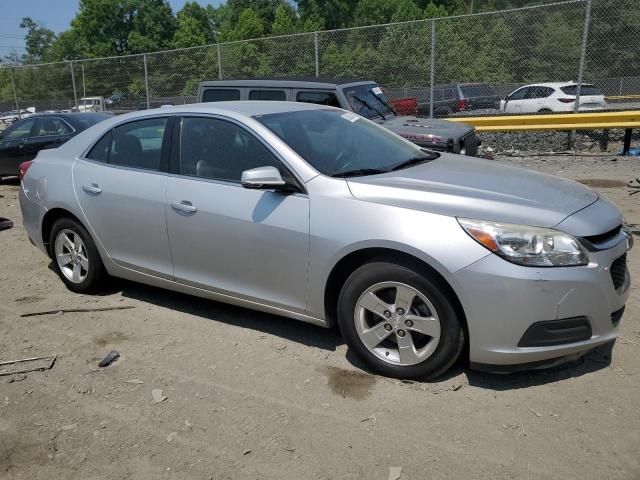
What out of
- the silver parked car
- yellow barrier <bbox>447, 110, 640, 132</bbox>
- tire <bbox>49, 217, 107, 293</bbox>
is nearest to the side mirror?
the silver parked car

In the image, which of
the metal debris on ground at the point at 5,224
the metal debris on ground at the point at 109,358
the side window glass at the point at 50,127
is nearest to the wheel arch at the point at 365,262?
the metal debris on ground at the point at 109,358

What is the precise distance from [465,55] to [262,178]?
11.9 metres

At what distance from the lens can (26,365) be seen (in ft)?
12.9

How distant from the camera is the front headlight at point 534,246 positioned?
3029 mm

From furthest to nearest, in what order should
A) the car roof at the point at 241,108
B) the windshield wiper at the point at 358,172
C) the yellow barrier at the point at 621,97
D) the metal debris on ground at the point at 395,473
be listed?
the yellow barrier at the point at 621,97, the car roof at the point at 241,108, the windshield wiper at the point at 358,172, the metal debris on ground at the point at 395,473

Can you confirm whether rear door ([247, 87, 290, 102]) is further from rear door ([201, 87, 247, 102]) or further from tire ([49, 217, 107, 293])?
tire ([49, 217, 107, 293])

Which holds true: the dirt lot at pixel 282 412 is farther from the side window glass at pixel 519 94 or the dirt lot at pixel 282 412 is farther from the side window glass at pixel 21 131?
the side window glass at pixel 519 94

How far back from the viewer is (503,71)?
14.4m

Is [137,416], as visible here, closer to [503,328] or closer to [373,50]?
[503,328]

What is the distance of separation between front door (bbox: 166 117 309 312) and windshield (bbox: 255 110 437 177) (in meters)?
0.22

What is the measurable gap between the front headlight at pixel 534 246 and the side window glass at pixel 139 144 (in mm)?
2516

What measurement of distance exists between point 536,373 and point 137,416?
2305 millimetres

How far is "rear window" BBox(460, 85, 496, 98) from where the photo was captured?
14.6 meters

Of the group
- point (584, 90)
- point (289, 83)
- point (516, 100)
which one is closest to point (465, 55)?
point (516, 100)
